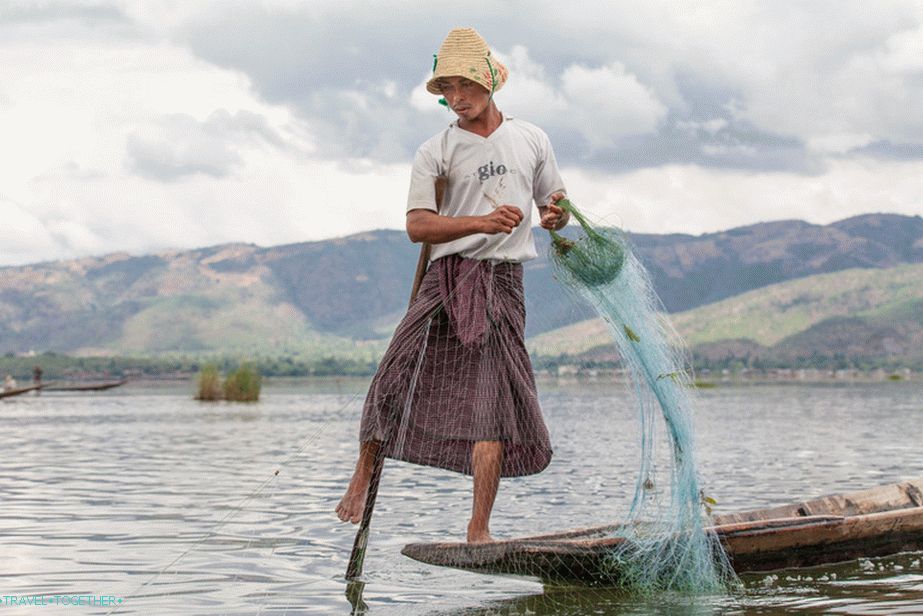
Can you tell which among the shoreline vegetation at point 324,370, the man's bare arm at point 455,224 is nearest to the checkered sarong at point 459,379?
the man's bare arm at point 455,224

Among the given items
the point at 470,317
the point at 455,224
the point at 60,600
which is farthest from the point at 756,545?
the point at 60,600

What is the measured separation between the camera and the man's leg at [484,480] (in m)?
6.61

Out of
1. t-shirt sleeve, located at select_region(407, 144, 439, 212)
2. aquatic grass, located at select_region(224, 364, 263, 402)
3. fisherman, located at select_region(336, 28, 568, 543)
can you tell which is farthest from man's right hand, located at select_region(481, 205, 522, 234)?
aquatic grass, located at select_region(224, 364, 263, 402)

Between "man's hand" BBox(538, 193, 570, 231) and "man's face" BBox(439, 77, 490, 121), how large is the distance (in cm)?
69

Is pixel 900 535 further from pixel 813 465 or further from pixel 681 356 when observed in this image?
pixel 813 465

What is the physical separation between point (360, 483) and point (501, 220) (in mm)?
1744

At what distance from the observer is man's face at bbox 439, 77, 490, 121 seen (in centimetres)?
652

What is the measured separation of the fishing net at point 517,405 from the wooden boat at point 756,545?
13mm

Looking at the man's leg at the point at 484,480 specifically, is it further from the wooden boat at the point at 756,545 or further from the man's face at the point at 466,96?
the man's face at the point at 466,96

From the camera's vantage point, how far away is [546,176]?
6.96 meters

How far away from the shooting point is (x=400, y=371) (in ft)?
22.4

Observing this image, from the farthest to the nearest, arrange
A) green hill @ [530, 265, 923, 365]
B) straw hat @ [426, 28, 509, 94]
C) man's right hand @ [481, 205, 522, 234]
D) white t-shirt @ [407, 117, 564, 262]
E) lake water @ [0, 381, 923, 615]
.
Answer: green hill @ [530, 265, 923, 365], lake water @ [0, 381, 923, 615], white t-shirt @ [407, 117, 564, 262], straw hat @ [426, 28, 509, 94], man's right hand @ [481, 205, 522, 234]

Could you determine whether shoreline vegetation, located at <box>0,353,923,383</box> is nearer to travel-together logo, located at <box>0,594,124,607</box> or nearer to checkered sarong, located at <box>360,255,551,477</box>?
travel-together logo, located at <box>0,594,124,607</box>

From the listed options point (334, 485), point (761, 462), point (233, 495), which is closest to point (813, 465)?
point (761, 462)
